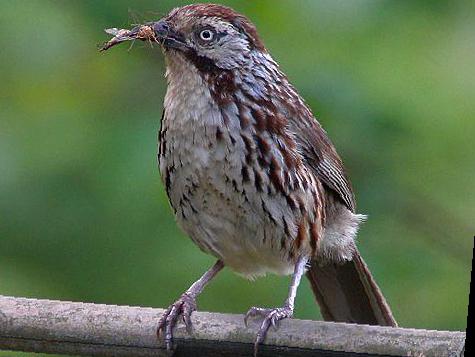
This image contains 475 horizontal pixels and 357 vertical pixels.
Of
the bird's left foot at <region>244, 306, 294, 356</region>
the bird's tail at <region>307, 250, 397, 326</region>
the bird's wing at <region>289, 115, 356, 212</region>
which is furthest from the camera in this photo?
the bird's tail at <region>307, 250, 397, 326</region>

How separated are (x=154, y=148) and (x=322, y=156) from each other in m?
0.65

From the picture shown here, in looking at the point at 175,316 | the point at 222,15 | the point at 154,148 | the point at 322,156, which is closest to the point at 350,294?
the point at 322,156

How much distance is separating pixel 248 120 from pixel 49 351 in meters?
1.06

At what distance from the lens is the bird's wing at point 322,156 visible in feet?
16.6

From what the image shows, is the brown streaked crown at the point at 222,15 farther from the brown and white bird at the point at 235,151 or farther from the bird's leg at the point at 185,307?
the bird's leg at the point at 185,307

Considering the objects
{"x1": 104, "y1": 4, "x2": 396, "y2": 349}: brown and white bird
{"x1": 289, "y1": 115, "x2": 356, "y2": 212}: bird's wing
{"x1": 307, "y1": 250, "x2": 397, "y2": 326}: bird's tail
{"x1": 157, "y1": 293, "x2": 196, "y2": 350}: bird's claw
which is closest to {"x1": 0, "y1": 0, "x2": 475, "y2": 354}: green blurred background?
{"x1": 307, "y1": 250, "x2": 397, "y2": 326}: bird's tail

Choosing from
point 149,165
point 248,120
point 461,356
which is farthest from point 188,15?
point 461,356

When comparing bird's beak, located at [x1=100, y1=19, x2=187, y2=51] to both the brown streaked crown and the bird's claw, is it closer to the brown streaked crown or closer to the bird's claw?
the brown streaked crown

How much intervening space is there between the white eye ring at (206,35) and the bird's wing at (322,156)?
0.46m

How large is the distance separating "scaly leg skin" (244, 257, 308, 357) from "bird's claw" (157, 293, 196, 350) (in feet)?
0.64

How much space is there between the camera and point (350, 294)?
546cm

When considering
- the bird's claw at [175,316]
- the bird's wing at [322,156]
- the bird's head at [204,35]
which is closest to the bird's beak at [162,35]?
the bird's head at [204,35]

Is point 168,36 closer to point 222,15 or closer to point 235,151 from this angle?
point 222,15

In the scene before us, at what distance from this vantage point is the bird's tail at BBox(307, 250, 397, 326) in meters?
5.36
